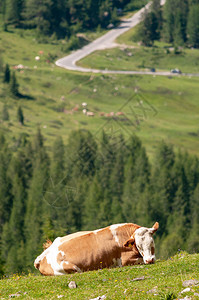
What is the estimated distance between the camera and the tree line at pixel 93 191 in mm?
138250

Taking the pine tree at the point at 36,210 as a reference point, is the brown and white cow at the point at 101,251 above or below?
above

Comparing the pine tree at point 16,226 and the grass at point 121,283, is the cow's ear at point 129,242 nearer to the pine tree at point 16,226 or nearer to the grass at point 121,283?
the grass at point 121,283

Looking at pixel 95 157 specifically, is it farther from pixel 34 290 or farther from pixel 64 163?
pixel 34 290

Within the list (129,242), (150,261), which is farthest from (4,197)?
(150,261)

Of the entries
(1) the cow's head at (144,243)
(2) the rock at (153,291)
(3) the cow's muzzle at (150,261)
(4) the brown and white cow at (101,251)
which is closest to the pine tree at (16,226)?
(4) the brown and white cow at (101,251)

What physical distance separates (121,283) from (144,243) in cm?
396

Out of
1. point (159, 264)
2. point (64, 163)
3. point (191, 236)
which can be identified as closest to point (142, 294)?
point (159, 264)

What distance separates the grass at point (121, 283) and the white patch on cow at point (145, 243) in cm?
55

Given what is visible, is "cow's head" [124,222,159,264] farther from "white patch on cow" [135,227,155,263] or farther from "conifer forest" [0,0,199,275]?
"conifer forest" [0,0,199,275]

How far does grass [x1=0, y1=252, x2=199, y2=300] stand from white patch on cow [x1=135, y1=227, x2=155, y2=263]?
1.81ft

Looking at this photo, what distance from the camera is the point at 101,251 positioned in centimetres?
2573

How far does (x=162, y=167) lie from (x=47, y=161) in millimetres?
37415

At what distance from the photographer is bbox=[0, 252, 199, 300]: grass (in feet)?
65.4

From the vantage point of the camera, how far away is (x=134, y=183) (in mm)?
172875
